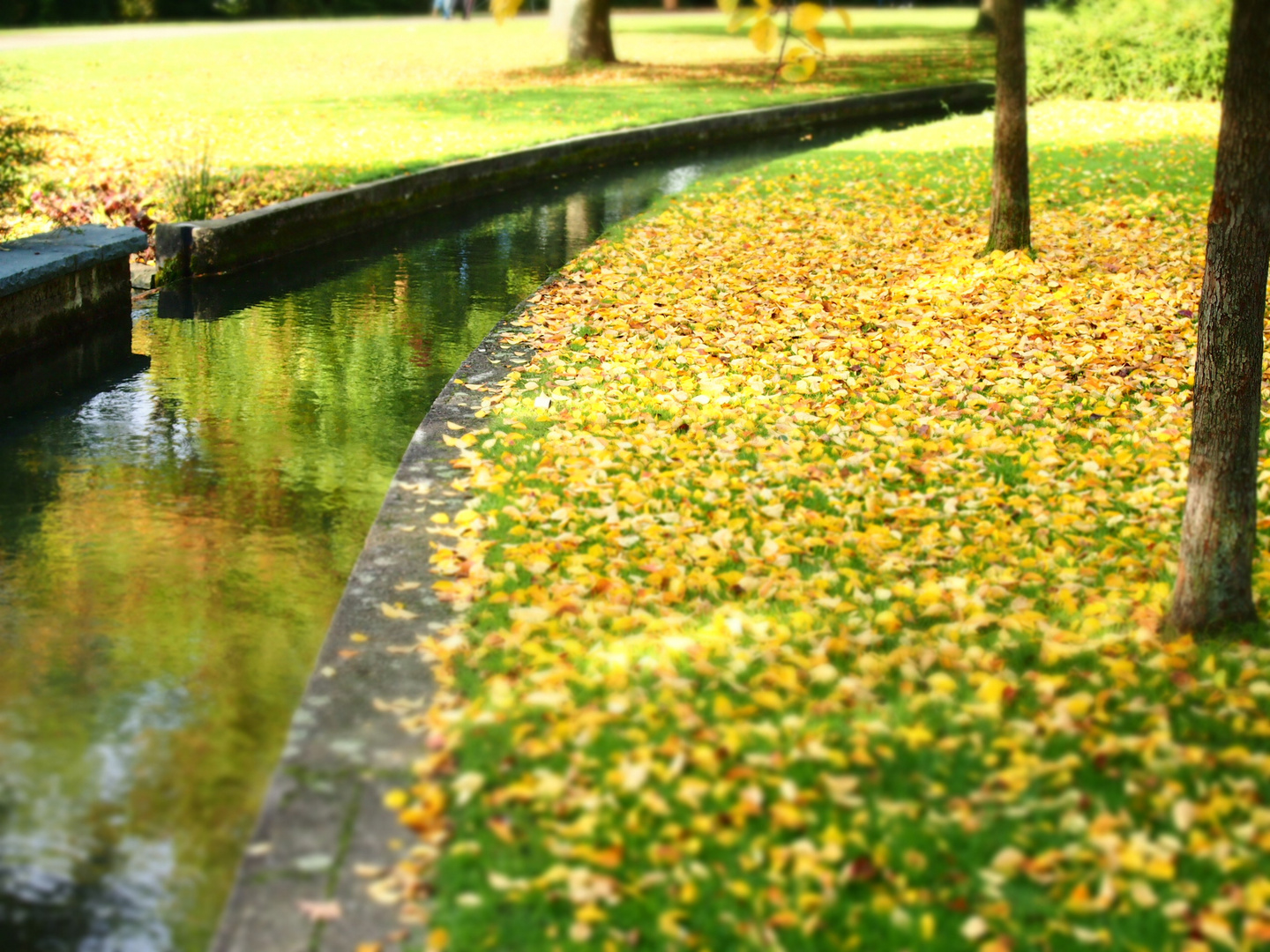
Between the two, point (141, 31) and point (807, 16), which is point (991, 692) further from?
point (141, 31)

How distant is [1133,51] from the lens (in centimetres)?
2059

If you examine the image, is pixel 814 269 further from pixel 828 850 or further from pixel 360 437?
pixel 828 850

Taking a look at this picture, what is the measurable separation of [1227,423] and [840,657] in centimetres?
160

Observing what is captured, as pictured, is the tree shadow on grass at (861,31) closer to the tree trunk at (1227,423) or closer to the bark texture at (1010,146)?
the bark texture at (1010,146)

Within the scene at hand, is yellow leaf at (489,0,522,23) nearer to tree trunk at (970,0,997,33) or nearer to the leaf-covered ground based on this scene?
the leaf-covered ground

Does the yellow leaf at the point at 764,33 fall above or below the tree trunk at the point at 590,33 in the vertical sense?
below

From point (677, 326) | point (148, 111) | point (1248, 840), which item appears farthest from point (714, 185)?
point (1248, 840)

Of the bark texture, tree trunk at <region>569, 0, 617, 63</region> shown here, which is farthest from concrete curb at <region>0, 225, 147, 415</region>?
tree trunk at <region>569, 0, 617, 63</region>

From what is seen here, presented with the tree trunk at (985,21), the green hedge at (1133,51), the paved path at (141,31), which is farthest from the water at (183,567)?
the tree trunk at (985,21)

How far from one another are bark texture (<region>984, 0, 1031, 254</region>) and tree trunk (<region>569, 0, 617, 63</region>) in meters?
18.0

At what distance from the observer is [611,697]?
3.93 m

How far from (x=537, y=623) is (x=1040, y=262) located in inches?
266

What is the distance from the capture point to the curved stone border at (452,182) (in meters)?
10.4

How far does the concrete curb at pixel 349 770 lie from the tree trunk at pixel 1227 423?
8.71 feet
